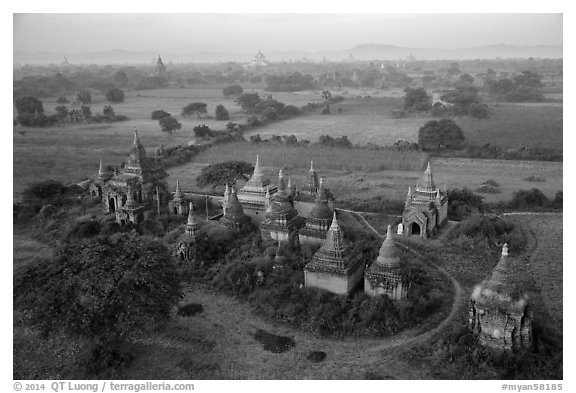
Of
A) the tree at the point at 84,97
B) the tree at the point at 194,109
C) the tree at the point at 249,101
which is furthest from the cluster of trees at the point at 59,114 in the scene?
the tree at the point at 249,101

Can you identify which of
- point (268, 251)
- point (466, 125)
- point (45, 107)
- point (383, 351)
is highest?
point (45, 107)

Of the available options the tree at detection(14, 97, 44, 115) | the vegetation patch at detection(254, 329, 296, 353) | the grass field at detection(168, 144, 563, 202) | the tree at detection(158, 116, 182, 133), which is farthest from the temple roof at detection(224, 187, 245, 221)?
the tree at detection(14, 97, 44, 115)

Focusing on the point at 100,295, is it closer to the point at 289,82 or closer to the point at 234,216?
the point at 234,216

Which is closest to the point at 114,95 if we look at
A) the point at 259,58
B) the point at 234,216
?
the point at 259,58

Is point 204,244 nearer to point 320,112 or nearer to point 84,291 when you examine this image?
point 84,291

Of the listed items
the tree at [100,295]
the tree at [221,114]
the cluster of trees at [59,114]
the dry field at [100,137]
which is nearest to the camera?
the tree at [100,295]

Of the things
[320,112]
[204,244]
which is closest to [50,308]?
[204,244]

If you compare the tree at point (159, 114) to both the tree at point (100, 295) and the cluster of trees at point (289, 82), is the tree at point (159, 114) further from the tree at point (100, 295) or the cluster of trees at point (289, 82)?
the tree at point (100, 295)
